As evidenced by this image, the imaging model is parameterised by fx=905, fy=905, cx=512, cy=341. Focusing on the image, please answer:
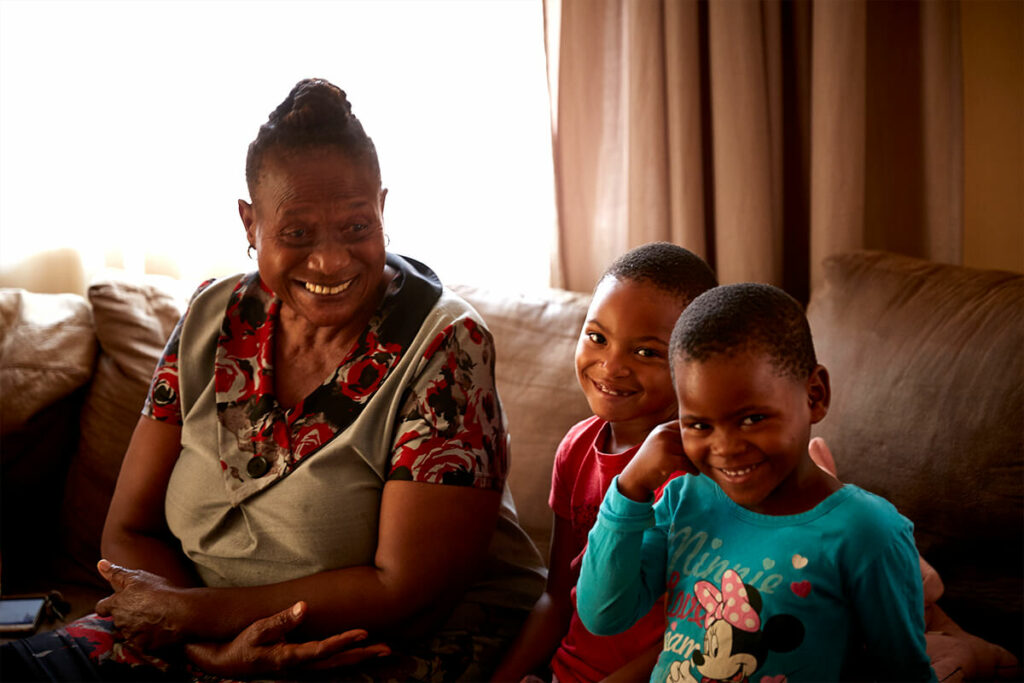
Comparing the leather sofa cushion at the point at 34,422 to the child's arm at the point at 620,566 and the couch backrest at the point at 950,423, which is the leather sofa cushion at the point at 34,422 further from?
the couch backrest at the point at 950,423

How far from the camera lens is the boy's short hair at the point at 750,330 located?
103 cm

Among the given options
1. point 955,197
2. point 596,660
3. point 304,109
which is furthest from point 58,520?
point 955,197

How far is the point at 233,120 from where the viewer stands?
8.38 ft

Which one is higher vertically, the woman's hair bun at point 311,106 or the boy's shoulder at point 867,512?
the woman's hair bun at point 311,106

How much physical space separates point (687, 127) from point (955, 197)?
658 mm

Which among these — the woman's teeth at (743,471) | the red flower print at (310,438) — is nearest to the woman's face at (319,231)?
the red flower print at (310,438)

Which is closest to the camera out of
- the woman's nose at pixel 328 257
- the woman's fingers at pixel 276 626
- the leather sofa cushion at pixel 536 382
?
→ the woman's fingers at pixel 276 626

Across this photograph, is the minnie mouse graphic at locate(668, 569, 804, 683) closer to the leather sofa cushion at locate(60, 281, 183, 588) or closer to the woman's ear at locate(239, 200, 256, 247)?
the woman's ear at locate(239, 200, 256, 247)

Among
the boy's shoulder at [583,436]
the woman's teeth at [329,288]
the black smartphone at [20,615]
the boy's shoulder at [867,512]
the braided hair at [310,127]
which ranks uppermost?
the braided hair at [310,127]

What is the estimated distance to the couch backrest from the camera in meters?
1.58

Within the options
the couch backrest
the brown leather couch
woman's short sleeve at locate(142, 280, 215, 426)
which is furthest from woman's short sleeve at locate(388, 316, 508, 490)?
the couch backrest

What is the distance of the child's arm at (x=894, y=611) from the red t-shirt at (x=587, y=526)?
34 cm

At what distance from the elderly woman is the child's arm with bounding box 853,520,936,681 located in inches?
24.8

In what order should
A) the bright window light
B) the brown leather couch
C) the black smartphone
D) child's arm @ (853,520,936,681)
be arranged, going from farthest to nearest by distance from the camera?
the bright window light < the black smartphone < the brown leather couch < child's arm @ (853,520,936,681)
